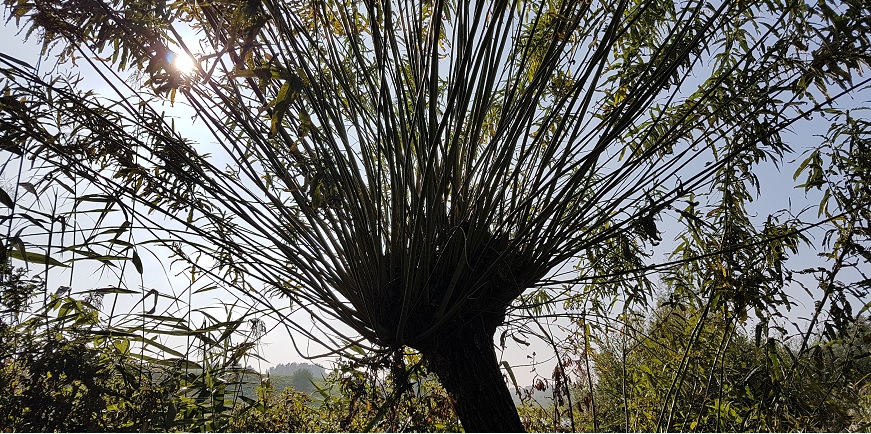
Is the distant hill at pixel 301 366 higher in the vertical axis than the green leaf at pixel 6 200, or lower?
lower

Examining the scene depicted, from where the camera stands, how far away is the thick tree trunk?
3.76 feet

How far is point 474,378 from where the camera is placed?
118 centimetres

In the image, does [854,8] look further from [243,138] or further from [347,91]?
[243,138]

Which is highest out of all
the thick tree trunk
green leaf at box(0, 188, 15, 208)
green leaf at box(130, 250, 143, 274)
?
green leaf at box(0, 188, 15, 208)

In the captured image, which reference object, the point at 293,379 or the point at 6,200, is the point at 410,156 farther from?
the point at 293,379

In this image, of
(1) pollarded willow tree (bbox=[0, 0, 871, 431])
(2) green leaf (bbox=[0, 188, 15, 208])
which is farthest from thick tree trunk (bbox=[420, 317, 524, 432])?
(2) green leaf (bbox=[0, 188, 15, 208])

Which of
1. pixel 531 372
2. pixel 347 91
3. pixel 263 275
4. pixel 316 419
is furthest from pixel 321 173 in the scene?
pixel 316 419

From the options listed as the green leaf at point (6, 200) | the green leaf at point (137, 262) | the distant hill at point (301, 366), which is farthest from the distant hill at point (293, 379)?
the green leaf at point (6, 200)

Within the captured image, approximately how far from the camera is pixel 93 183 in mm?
1268

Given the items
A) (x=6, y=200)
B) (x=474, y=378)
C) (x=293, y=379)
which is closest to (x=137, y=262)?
(x=6, y=200)

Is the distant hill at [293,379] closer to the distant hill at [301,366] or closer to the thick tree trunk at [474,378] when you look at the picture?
the distant hill at [301,366]

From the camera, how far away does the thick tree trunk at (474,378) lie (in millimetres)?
1146

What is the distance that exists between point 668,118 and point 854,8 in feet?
2.09

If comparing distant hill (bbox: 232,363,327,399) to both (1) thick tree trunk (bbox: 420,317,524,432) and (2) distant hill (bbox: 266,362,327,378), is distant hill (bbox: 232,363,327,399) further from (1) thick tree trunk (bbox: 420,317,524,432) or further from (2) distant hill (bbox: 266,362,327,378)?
(1) thick tree trunk (bbox: 420,317,524,432)
